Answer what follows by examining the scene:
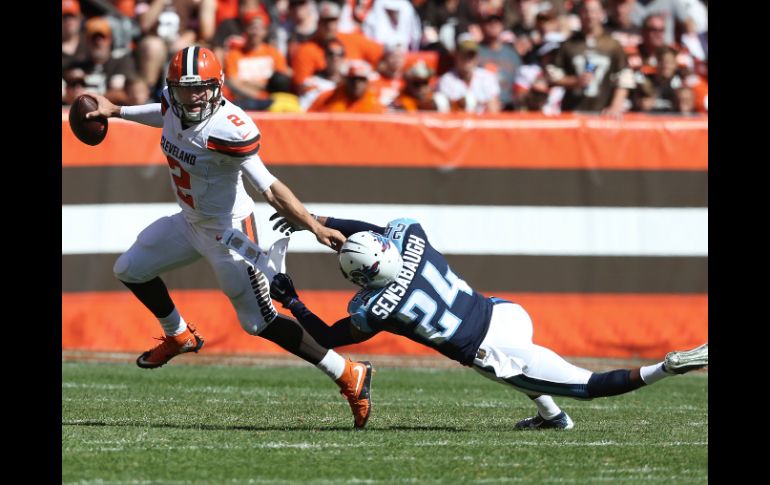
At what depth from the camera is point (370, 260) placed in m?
6.14

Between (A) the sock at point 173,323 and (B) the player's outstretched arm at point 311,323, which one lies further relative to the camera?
(A) the sock at point 173,323

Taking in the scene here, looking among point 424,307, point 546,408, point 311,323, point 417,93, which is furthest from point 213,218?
point 417,93

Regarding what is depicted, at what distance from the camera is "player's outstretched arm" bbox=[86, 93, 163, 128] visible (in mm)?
7215

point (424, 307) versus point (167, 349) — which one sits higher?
point (424, 307)

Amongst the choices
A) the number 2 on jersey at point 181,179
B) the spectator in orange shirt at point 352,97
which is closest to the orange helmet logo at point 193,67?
the number 2 on jersey at point 181,179

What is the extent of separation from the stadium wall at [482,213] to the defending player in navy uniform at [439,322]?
135 inches

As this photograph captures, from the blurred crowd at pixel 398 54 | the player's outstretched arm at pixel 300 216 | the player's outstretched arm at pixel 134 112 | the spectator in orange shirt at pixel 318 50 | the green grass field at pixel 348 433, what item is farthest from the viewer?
the spectator in orange shirt at pixel 318 50

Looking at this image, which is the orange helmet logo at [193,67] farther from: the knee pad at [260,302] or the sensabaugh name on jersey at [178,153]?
the knee pad at [260,302]

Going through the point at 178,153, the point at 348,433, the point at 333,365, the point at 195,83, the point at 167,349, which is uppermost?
the point at 195,83

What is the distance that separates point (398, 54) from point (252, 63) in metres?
1.38

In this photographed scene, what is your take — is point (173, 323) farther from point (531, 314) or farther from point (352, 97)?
point (352, 97)

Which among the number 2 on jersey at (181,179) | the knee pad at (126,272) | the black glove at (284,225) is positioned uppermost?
the number 2 on jersey at (181,179)

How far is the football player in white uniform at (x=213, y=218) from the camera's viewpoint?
6.64 metres

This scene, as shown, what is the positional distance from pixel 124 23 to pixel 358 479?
A: 8.72m
